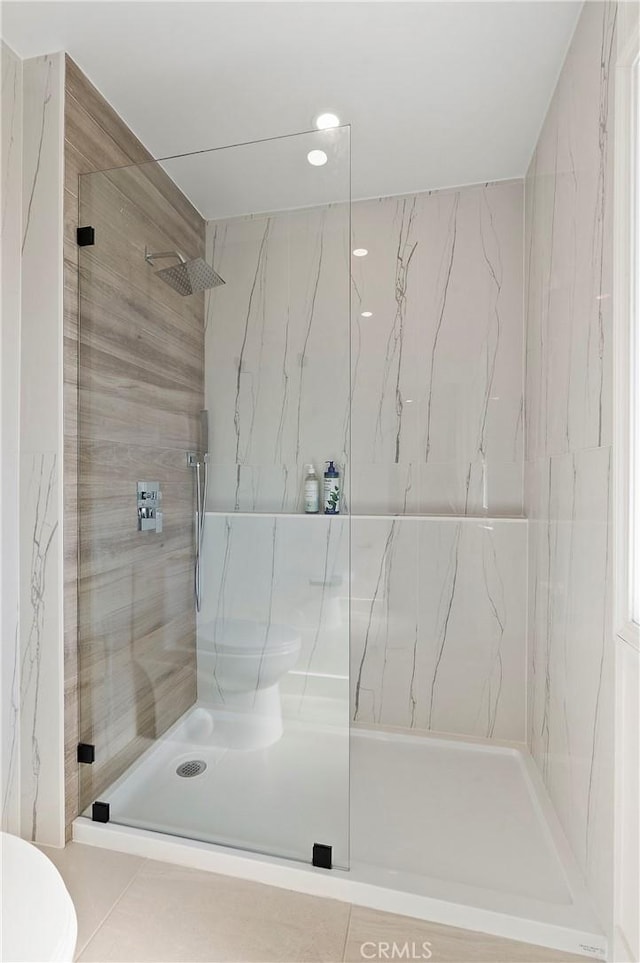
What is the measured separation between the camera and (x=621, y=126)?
109 centimetres

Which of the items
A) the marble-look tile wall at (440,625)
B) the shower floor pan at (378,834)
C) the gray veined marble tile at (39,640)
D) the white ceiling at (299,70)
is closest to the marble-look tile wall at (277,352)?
the white ceiling at (299,70)

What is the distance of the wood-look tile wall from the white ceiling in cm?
16

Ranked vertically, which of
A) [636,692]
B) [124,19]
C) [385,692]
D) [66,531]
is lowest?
[385,692]

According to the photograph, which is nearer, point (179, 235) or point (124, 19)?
point (124, 19)

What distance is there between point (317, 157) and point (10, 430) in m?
1.22

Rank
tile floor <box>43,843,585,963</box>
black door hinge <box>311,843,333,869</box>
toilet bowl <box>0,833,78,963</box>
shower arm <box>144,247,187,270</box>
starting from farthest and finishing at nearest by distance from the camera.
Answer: shower arm <box>144,247,187,270</box> → black door hinge <box>311,843,333,869</box> → tile floor <box>43,843,585,963</box> → toilet bowl <box>0,833,78,963</box>

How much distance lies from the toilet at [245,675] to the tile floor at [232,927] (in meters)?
0.37

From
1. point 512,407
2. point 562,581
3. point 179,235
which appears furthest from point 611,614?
point 179,235

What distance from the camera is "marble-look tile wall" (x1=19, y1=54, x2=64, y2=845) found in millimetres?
1505

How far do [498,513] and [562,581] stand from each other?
62 centimetres

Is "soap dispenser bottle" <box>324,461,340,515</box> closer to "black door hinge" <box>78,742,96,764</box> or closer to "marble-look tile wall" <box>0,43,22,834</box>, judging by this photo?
"marble-look tile wall" <box>0,43,22,834</box>

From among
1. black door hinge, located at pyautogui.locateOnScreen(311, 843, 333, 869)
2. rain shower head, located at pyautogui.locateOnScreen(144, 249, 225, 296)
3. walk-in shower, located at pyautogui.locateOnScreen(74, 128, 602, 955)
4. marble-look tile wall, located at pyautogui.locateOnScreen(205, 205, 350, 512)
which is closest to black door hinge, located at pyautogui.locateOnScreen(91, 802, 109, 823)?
walk-in shower, located at pyautogui.locateOnScreen(74, 128, 602, 955)

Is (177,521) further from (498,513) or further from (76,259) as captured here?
(498,513)

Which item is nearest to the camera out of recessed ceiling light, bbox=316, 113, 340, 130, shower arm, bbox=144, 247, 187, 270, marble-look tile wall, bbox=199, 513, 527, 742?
shower arm, bbox=144, 247, 187, 270
